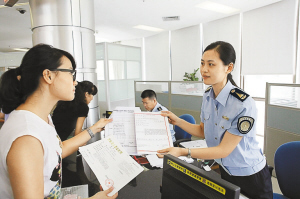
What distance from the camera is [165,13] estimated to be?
496 centimetres

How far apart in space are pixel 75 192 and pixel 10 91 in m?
0.61

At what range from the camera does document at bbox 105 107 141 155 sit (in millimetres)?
1204

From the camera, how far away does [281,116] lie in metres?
2.57

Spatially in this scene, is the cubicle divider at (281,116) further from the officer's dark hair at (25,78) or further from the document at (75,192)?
the officer's dark hair at (25,78)

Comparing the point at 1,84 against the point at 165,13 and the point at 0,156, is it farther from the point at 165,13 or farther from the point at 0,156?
the point at 165,13

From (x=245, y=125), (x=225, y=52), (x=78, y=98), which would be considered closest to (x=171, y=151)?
(x=245, y=125)

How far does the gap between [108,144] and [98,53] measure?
16.8ft

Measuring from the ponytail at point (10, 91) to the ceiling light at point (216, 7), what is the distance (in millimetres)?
4417

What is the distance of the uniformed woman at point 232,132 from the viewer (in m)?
1.11

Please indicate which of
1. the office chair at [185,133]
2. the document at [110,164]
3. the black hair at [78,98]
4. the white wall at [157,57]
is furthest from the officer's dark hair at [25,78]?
the white wall at [157,57]

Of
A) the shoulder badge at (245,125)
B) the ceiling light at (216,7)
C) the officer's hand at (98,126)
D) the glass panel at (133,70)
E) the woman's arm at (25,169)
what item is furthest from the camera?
the glass panel at (133,70)

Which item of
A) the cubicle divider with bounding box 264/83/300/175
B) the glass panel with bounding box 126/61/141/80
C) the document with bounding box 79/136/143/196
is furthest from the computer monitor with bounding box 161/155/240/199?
the glass panel with bounding box 126/61/141/80

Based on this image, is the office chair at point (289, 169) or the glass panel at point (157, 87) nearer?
the office chair at point (289, 169)

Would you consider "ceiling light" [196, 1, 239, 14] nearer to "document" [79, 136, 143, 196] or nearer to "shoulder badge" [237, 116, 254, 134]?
"shoulder badge" [237, 116, 254, 134]
